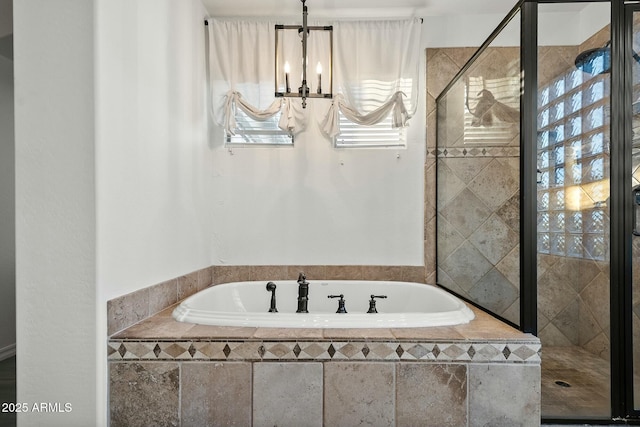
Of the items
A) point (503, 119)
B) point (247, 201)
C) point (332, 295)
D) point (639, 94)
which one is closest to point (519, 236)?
point (503, 119)

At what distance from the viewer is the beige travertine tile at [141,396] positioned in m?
1.33

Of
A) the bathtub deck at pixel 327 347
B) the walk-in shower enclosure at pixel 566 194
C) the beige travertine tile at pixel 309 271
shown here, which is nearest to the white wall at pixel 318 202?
the beige travertine tile at pixel 309 271

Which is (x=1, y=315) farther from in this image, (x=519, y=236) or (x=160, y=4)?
(x=519, y=236)

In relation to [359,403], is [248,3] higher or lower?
higher

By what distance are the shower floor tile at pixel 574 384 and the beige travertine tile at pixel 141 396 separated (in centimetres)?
162

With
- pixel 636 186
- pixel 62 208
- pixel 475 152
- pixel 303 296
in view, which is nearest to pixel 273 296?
pixel 303 296

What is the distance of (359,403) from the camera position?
131 centimetres

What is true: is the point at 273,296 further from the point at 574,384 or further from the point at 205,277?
the point at 574,384

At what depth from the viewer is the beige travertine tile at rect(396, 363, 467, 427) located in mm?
1306

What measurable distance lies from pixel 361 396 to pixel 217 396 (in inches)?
21.9

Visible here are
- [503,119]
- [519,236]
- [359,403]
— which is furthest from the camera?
[503,119]

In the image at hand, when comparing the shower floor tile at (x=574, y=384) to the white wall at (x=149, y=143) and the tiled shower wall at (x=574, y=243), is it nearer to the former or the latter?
the tiled shower wall at (x=574, y=243)

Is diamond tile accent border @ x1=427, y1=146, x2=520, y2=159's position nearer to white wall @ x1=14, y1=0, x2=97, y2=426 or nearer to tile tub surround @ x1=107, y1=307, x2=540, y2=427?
tile tub surround @ x1=107, y1=307, x2=540, y2=427

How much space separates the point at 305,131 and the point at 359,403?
5.98ft
